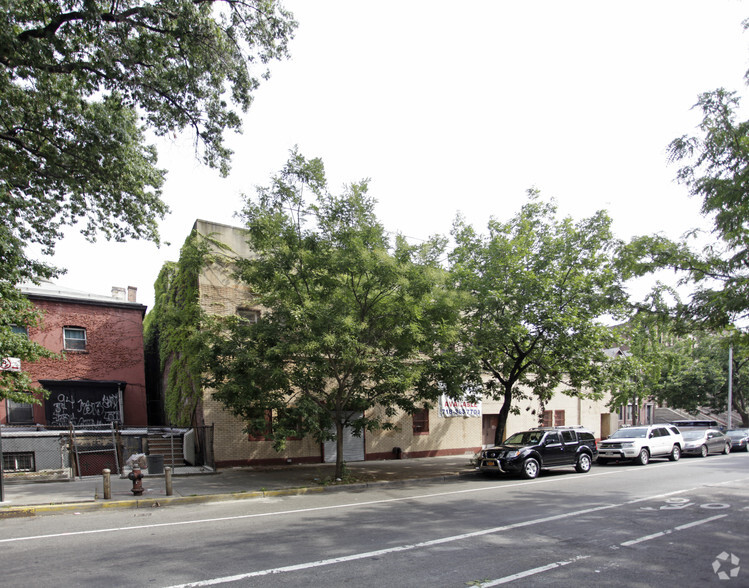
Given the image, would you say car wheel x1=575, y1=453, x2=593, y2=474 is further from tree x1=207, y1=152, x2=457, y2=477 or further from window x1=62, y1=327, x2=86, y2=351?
window x1=62, y1=327, x2=86, y2=351

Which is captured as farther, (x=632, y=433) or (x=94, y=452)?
(x=632, y=433)

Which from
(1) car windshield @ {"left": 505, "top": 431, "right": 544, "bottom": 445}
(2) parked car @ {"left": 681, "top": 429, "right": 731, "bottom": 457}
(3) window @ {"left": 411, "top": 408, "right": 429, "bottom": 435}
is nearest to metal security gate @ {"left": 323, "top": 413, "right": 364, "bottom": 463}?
(3) window @ {"left": 411, "top": 408, "right": 429, "bottom": 435}

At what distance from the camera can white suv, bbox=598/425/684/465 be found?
1994 cm

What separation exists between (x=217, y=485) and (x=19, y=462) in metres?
7.70

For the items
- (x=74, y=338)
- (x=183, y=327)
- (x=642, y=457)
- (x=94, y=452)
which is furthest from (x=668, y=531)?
(x=74, y=338)

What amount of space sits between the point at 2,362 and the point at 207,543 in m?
8.65

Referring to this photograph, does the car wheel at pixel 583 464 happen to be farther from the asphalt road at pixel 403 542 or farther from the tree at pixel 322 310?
the tree at pixel 322 310

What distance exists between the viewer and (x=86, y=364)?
22.6 meters

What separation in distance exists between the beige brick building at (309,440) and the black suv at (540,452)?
9.85 ft

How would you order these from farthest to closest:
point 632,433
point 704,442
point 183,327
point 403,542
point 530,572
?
point 704,442 → point 632,433 → point 183,327 → point 403,542 → point 530,572

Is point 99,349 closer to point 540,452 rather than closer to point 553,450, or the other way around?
point 540,452

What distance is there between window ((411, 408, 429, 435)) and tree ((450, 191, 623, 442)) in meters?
4.41

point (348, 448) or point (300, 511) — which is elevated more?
point (300, 511)

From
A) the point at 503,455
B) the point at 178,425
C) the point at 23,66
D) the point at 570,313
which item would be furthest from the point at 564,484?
the point at 23,66
